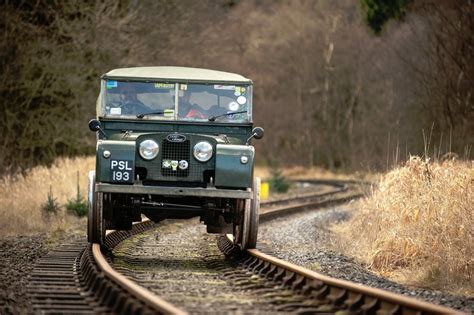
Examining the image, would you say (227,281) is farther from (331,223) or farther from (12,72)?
(12,72)

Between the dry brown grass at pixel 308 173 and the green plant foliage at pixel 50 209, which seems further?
the dry brown grass at pixel 308 173

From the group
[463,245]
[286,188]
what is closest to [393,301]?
[463,245]

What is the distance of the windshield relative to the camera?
1366cm

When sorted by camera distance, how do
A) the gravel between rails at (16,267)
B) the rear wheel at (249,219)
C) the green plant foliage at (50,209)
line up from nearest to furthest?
the gravel between rails at (16,267)
the rear wheel at (249,219)
the green plant foliage at (50,209)

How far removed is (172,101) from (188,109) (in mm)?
242

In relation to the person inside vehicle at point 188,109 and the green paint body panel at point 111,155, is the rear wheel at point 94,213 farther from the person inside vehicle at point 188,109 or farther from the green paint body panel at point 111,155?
the person inside vehicle at point 188,109

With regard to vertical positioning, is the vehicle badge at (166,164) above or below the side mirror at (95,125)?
below

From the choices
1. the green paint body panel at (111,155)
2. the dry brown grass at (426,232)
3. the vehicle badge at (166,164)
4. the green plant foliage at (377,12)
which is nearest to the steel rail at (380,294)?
the dry brown grass at (426,232)

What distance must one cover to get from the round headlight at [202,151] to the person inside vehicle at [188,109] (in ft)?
4.35

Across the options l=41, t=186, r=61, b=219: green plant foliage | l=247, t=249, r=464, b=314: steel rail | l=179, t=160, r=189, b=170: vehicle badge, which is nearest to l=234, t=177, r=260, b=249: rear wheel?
l=179, t=160, r=189, b=170: vehicle badge

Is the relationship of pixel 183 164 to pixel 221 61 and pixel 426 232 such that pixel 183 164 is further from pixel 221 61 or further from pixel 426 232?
pixel 221 61

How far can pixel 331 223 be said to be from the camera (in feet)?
72.6

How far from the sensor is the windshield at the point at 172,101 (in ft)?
→ 44.8

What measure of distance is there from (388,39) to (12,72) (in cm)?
2205
